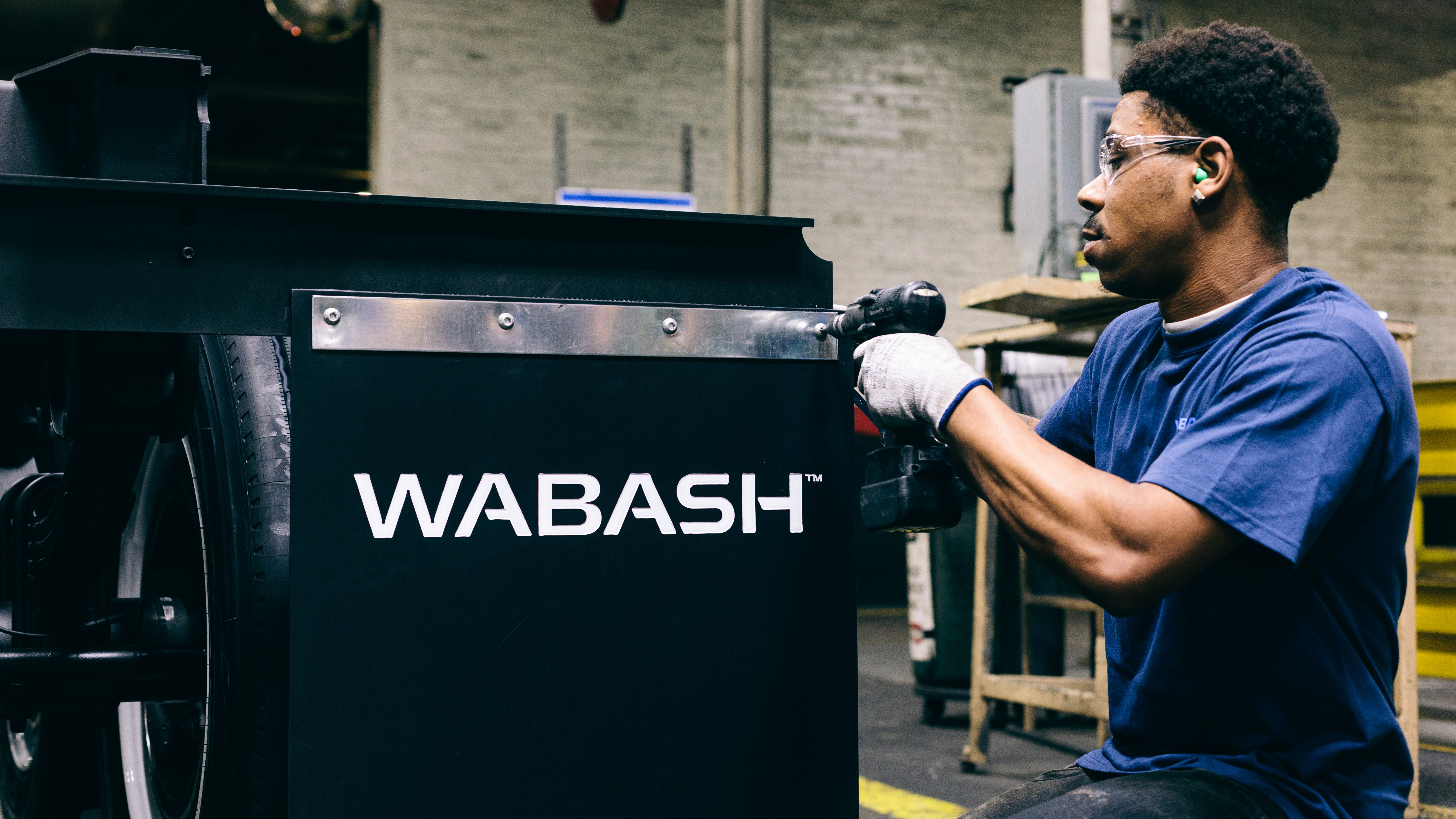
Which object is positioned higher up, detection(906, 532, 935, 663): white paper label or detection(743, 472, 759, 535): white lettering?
detection(743, 472, 759, 535): white lettering

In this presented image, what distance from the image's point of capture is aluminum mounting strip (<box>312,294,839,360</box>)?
1.39 meters

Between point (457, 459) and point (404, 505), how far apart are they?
78 millimetres

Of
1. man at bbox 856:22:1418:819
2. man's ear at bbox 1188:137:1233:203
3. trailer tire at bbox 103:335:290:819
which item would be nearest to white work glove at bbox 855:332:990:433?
man at bbox 856:22:1418:819

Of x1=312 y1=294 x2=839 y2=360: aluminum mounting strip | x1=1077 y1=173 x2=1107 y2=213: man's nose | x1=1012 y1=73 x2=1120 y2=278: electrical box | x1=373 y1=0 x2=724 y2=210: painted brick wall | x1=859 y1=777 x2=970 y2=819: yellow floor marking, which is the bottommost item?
x1=859 y1=777 x2=970 y2=819: yellow floor marking

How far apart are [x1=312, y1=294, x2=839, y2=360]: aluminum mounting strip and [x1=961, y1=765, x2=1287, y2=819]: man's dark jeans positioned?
2.02ft

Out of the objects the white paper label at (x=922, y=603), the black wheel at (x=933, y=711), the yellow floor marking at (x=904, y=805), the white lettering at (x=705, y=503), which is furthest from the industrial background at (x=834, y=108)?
the white lettering at (x=705, y=503)

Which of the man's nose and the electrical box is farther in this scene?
the electrical box

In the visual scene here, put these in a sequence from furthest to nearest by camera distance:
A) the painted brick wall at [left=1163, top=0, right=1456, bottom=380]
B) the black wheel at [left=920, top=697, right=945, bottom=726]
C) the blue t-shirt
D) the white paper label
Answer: the painted brick wall at [left=1163, top=0, right=1456, bottom=380] < the black wheel at [left=920, top=697, right=945, bottom=726] < the white paper label < the blue t-shirt

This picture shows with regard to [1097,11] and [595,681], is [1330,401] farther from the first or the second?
[1097,11]

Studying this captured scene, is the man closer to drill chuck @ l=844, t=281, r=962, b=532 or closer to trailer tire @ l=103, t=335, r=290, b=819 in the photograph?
drill chuck @ l=844, t=281, r=962, b=532

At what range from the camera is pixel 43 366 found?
213 centimetres

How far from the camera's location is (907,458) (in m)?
1.60

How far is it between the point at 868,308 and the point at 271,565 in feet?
2.76

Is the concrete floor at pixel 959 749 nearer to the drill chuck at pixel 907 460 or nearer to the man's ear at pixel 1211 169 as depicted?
the drill chuck at pixel 907 460
